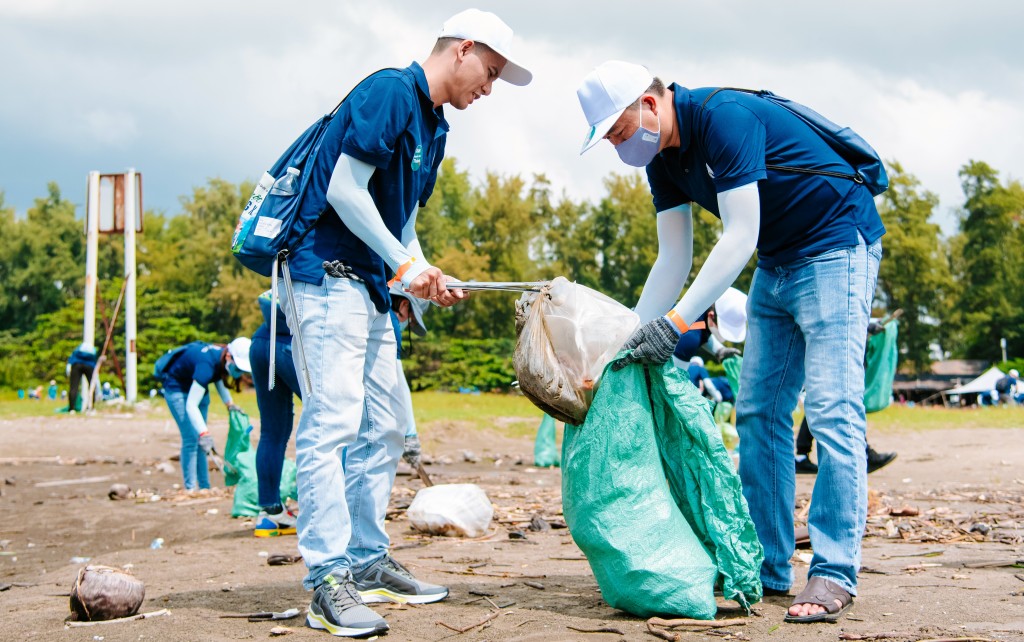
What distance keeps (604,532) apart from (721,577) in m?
0.45

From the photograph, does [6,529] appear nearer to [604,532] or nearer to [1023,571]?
[604,532]

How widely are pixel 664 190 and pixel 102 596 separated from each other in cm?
262

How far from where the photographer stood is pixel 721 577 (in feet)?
11.1

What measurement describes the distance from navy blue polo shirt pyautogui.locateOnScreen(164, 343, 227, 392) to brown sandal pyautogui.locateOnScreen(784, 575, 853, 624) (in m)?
7.18

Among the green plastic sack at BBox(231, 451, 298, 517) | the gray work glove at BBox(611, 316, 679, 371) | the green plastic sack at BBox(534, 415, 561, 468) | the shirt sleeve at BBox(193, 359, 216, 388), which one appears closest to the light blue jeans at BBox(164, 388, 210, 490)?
the shirt sleeve at BBox(193, 359, 216, 388)

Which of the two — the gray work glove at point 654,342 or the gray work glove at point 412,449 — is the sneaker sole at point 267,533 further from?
the gray work glove at point 654,342

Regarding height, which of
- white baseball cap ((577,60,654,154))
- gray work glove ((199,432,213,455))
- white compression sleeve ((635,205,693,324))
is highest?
white baseball cap ((577,60,654,154))

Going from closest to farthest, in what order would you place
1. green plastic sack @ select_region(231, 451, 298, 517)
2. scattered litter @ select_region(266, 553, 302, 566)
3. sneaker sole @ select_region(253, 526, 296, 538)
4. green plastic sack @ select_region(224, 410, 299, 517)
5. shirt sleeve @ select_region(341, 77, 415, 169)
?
shirt sleeve @ select_region(341, 77, 415, 169) < scattered litter @ select_region(266, 553, 302, 566) < sneaker sole @ select_region(253, 526, 296, 538) < green plastic sack @ select_region(224, 410, 299, 517) < green plastic sack @ select_region(231, 451, 298, 517)

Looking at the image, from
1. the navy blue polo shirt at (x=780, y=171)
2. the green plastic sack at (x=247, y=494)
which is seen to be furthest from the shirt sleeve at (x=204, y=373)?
the navy blue polo shirt at (x=780, y=171)

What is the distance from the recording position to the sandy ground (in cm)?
328

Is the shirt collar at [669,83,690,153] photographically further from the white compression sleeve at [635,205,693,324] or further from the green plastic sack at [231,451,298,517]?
the green plastic sack at [231,451,298,517]

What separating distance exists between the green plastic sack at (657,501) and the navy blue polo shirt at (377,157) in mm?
985

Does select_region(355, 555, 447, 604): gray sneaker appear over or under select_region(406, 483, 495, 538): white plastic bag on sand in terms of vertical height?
over

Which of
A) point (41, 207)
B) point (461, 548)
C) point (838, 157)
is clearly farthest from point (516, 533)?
point (41, 207)
